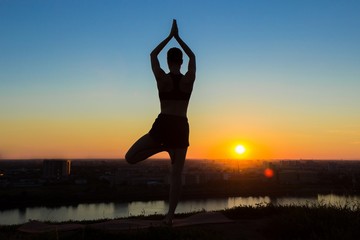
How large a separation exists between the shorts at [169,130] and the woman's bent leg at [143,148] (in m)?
0.07

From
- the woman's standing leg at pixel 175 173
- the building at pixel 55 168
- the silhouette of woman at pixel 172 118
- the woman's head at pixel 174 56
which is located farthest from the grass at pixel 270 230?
the building at pixel 55 168

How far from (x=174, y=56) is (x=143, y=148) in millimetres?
1200

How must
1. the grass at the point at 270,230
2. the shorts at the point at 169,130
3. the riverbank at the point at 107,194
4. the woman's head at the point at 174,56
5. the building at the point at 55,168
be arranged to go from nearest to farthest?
the grass at the point at 270,230 < the shorts at the point at 169,130 < the woman's head at the point at 174,56 < the riverbank at the point at 107,194 < the building at the point at 55,168

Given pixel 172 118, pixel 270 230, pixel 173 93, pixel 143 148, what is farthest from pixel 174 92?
pixel 270 230

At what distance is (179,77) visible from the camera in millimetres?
4457

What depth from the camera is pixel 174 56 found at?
14.8ft

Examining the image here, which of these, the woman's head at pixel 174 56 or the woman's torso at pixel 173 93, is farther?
the woman's head at pixel 174 56

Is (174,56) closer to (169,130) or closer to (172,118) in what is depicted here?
(172,118)

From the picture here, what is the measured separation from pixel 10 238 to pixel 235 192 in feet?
150

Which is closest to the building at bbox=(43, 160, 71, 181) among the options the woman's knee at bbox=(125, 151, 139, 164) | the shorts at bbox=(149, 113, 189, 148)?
the woman's knee at bbox=(125, 151, 139, 164)

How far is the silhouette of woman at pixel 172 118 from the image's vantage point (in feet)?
14.4

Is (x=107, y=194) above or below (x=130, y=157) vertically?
below

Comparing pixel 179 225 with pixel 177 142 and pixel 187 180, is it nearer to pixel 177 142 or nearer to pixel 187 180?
pixel 177 142

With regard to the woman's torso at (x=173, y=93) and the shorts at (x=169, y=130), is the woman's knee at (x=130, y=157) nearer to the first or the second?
the shorts at (x=169, y=130)
